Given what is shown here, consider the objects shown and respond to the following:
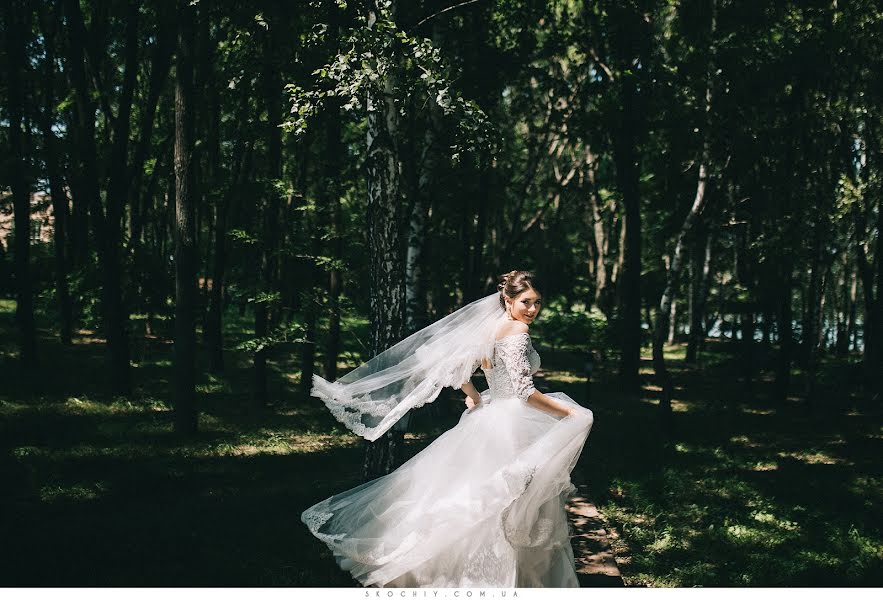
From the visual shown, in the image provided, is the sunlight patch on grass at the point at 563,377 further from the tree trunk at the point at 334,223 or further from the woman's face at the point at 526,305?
the woman's face at the point at 526,305

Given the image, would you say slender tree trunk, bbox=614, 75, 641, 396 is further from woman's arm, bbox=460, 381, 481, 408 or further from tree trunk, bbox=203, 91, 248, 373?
woman's arm, bbox=460, 381, 481, 408

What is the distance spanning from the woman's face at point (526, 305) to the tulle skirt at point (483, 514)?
0.75 m

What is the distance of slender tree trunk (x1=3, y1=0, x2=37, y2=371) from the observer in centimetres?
1362

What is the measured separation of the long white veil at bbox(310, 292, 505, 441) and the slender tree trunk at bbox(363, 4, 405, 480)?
1343 millimetres

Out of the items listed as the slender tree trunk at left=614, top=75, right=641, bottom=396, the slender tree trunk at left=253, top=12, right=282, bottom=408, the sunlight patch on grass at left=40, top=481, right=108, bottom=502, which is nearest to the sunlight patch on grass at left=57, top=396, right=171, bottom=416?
the slender tree trunk at left=253, top=12, right=282, bottom=408

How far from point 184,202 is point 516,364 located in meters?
7.59

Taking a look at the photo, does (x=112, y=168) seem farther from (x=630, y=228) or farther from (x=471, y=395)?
(x=630, y=228)

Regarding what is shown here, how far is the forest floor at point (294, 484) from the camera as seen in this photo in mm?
6367

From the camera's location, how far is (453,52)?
51.4 ft

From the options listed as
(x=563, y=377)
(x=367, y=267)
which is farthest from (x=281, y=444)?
(x=563, y=377)

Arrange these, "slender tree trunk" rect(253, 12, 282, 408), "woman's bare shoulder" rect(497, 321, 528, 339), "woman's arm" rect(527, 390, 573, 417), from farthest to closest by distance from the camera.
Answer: "slender tree trunk" rect(253, 12, 282, 408) < "woman's bare shoulder" rect(497, 321, 528, 339) < "woman's arm" rect(527, 390, 573, 417)

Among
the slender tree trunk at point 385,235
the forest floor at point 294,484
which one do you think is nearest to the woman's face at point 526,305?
the slender tree trunk at point 385,235
